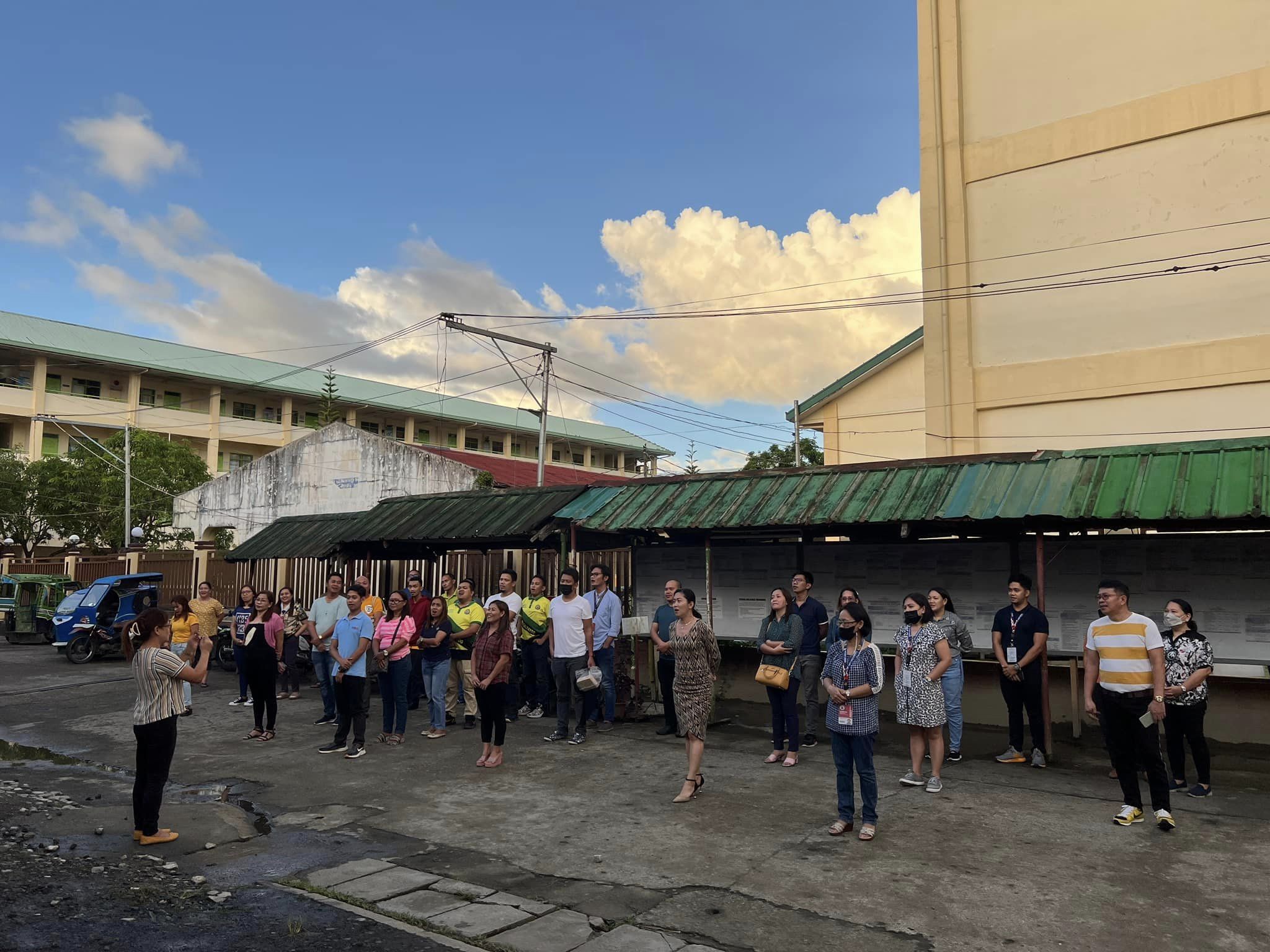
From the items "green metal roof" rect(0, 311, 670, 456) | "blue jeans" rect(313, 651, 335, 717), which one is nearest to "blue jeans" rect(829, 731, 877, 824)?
"blue jeans" rect(313, 651, 335, 717)

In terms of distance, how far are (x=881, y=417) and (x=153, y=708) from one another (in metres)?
20.5

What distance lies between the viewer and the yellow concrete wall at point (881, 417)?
23.5m

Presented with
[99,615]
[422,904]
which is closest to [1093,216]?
[422,904]

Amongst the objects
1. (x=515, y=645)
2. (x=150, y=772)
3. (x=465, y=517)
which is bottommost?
(x=150, y=772)

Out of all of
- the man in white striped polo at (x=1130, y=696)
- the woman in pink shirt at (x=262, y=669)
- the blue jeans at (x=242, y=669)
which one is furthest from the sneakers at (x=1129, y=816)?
the blue jeans at (x=242, y=669)

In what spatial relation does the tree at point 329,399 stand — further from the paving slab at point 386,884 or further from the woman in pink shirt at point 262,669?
the paving slab at point 386,884

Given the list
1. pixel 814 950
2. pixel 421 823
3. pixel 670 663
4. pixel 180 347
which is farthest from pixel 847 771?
pixel 180 347

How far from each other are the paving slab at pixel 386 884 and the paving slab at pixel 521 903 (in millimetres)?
506

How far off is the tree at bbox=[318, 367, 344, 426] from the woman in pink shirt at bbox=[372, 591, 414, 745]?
43.4 metres

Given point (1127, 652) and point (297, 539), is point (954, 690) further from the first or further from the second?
point (297, 539)

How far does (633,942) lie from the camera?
4801mm

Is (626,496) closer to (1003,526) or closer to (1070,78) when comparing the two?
(1003,526)

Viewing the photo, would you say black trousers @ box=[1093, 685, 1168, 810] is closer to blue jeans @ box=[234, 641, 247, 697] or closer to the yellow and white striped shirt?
the yellow and white striped shirt

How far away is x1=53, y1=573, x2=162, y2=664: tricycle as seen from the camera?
64.0ft
